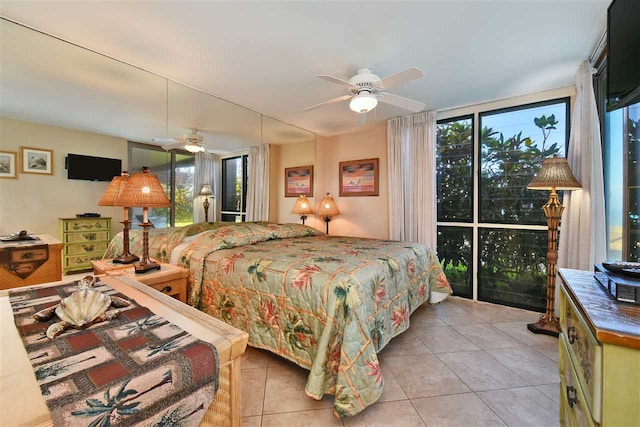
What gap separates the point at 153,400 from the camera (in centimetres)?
58

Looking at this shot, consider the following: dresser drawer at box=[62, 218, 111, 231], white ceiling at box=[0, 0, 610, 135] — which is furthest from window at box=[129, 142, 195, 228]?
white ceiling at box=[0, 0, 610, 135]

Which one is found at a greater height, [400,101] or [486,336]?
[400,101]

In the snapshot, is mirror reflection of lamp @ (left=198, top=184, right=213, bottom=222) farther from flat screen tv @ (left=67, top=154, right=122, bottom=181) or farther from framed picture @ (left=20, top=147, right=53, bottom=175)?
framed picture @ (left=20, top=147, right=53, bottom=175)

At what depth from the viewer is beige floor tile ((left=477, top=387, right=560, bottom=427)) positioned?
1.40 m

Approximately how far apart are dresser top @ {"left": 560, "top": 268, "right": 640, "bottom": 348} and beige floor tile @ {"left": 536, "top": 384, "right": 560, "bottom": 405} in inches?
41.3

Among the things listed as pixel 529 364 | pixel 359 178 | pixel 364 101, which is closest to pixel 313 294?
pixel 364 101

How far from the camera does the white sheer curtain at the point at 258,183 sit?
10.6 ft

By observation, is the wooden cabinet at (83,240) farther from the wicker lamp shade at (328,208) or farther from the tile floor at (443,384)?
the wicker lamp shade at (328,208)

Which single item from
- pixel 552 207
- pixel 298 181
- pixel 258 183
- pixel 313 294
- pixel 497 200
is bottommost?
pixel 313 294

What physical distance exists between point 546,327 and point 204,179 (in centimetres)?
362

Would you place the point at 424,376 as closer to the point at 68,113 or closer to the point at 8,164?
the point at 8,164

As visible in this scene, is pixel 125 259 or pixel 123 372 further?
pixel 125 259

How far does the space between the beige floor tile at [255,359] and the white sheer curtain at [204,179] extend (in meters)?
1.41

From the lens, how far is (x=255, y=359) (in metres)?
1.95
